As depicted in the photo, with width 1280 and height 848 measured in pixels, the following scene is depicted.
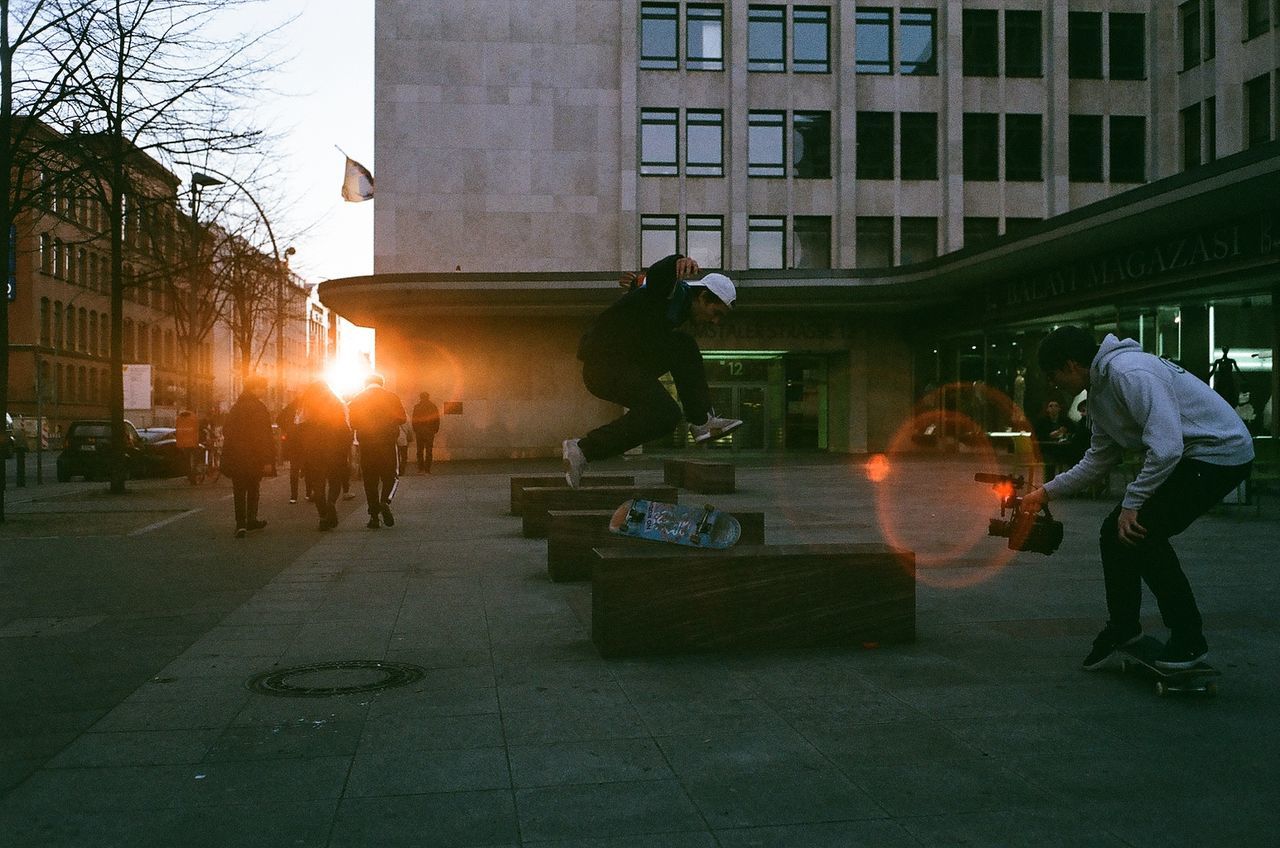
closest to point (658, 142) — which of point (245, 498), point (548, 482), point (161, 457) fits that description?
point (161, 457)

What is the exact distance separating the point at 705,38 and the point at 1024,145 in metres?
10.6

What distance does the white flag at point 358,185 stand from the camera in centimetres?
3462

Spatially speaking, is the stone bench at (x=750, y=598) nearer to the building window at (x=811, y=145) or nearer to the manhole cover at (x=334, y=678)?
the manhole cover at (x=334, y=678)

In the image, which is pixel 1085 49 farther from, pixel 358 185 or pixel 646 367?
pixel 646 367

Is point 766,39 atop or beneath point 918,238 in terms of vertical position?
atop

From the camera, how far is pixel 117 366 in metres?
21.1

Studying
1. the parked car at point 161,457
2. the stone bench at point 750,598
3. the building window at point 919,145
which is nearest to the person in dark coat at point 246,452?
the stone bench at point 750,598

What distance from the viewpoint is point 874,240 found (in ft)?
118

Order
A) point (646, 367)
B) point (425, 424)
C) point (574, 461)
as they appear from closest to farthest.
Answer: point (646, 367), point (574, 461), point (425, 424)

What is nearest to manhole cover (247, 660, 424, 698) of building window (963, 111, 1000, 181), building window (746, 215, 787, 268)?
building window (746, 215, 787, 268)

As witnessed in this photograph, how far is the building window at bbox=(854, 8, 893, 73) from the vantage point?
3588 centimetres

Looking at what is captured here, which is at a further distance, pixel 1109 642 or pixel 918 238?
pixel 918 238

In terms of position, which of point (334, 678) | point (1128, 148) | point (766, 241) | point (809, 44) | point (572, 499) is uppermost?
point (809, 44)

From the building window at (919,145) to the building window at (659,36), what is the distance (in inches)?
297
